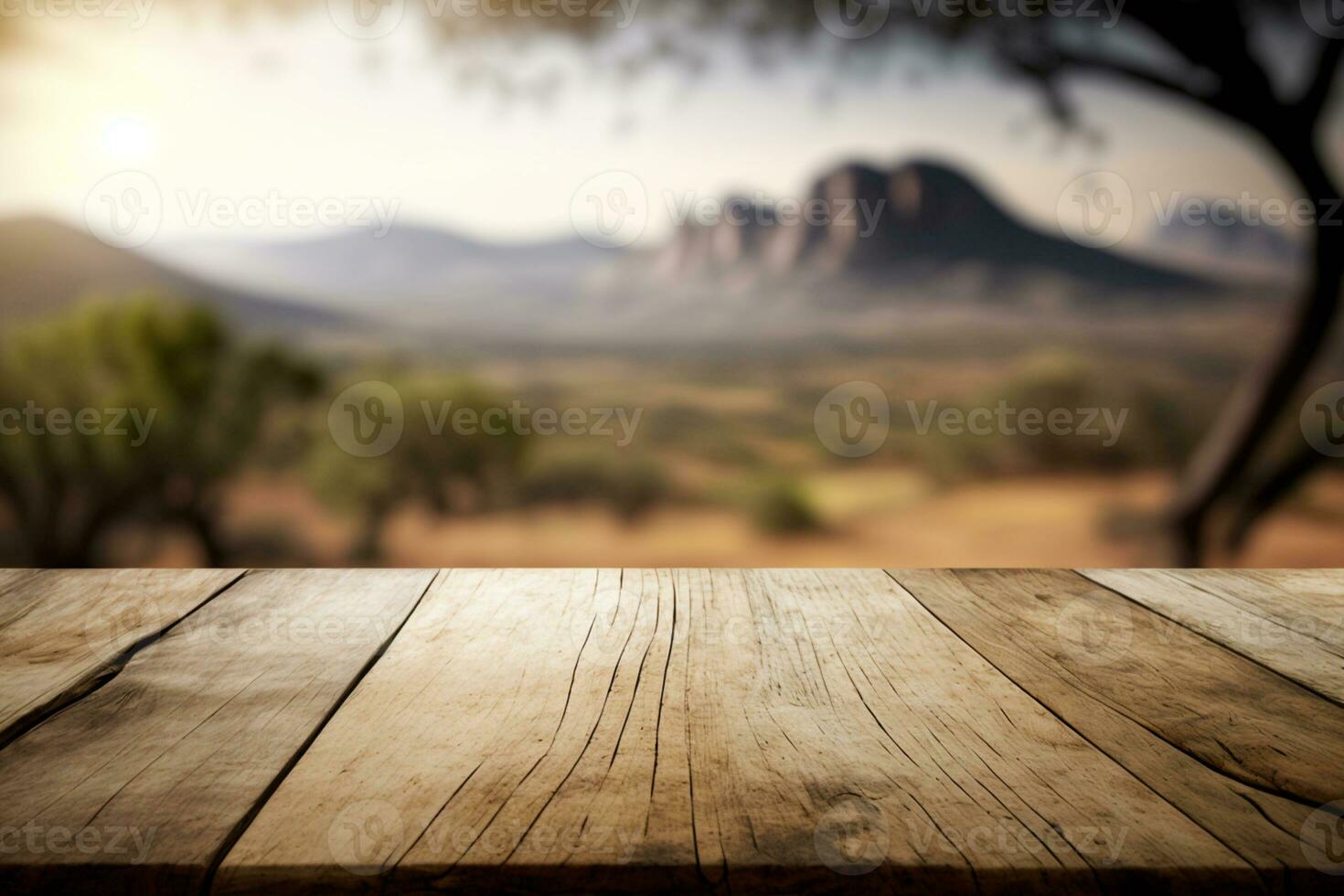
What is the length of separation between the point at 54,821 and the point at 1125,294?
3680 mm

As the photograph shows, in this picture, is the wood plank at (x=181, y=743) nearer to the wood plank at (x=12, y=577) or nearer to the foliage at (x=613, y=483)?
the wood plank at (x=12, y=577)

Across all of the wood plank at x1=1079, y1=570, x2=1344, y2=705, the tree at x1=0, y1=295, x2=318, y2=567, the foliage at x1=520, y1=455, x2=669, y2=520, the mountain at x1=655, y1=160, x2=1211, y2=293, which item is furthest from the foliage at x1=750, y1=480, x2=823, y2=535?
the wood plank at x1=1079, y1=570, x2=1344, y2=705

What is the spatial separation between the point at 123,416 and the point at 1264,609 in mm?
3380

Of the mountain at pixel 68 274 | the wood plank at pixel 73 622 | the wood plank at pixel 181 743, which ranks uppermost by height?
the mountain at pixel 68 274

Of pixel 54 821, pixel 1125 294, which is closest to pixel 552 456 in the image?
pixel 1125 294

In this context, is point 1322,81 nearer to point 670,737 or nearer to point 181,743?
point 670,737

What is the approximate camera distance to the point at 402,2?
3461 millimetres

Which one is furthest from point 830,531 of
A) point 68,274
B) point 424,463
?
point 68,274

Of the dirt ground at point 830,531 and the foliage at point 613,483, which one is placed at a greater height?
the foliage at point 613,483

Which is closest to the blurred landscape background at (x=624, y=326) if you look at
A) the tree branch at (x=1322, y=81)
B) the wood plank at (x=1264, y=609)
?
the tree branch at (x=1322, y=81)

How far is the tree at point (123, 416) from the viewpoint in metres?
3.28

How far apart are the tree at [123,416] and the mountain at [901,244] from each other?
62.3 inches

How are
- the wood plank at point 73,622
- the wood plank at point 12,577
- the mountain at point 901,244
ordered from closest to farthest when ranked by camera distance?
the wood plank at point 73,622, the wood plank at point 12,577, the mountain at point 901,244

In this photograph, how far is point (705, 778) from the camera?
0.52 m
